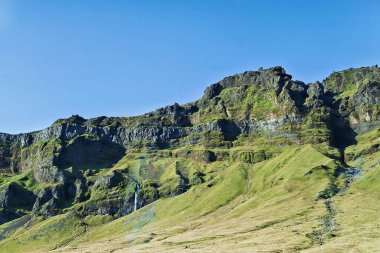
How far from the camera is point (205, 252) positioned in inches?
6270

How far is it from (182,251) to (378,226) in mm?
79858

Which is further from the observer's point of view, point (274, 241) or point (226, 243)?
point (226, 243)

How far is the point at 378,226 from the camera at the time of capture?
178875mm

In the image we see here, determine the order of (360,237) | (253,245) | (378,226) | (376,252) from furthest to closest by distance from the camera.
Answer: (378,226) → (253,245) → (360,237) → (376,252)

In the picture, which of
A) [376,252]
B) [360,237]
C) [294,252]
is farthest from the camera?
[360,237]

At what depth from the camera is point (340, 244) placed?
453ft

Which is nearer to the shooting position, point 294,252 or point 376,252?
point 376,252

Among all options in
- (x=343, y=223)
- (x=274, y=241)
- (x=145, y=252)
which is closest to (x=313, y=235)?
(x=274, y=241)

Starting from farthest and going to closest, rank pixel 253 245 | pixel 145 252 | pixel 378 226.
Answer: pixel 145 252 < pixel 378 226 < pixel 253 245

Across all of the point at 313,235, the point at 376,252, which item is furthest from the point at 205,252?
the point at 376,252

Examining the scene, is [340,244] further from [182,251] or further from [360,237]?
[182,251]

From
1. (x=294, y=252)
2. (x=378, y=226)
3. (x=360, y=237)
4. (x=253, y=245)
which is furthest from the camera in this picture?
(x=378, y=226)

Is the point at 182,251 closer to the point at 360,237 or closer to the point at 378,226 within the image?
the point at 360,237

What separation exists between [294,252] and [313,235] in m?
40.6
